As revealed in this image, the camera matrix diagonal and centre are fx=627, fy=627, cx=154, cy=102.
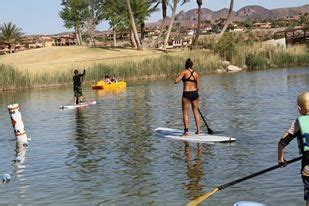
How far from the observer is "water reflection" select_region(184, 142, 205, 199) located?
10604mm

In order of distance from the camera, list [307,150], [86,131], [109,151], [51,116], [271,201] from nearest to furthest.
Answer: [307,150] < [271,201] < [109,151] < [86,131] < [51,116]

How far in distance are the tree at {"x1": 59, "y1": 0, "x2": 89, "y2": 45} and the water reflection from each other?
69.7m

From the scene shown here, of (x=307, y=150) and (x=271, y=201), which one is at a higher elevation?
(x=307, y=150)

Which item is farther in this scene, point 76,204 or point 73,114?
point 73,114

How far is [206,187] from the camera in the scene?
35.4 feet

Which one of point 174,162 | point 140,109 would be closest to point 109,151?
point 174,162

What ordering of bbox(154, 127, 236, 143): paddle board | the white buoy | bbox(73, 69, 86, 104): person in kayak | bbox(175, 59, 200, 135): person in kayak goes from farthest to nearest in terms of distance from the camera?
1. bbox(73, 69, 86, 104): person in kayak
2. the white buoy
3. bbox(175, 59, 200, 135): person in kayak
4. bbox(154, 127, 236, 143): paddle board

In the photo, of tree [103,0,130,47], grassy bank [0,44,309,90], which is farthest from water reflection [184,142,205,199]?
tree [103,0,130,47]

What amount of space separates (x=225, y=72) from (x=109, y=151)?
3876 centimetres

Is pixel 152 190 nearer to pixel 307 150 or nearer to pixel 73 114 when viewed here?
pixel 307 150

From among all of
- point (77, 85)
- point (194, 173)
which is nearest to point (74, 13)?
point (77, 85)

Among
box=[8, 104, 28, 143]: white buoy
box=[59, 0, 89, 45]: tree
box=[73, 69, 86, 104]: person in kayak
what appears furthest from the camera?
box=[59, 0, 89, 45]: tree

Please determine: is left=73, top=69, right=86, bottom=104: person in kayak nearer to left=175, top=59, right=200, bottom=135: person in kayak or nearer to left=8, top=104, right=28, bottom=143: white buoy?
left=8, top=104, right=28, bottom=143: white buoy

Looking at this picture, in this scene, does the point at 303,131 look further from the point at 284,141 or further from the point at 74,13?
the point at 74,13
